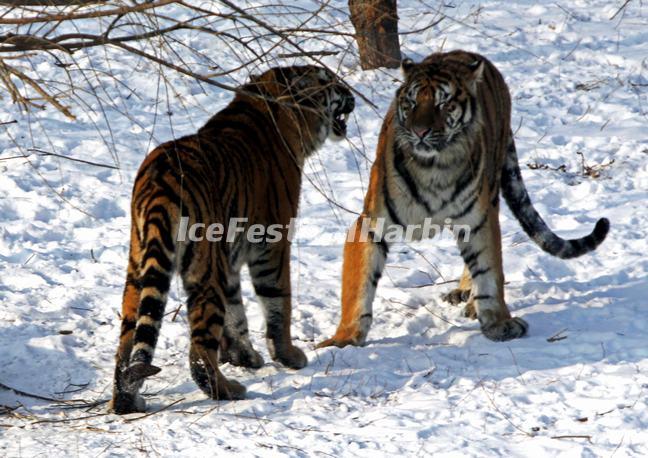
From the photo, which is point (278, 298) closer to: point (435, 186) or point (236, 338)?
point (236, 338)

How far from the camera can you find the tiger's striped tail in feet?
21.7

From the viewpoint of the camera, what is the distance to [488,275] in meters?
6.02

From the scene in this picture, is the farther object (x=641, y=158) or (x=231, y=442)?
(x=641, y=158)

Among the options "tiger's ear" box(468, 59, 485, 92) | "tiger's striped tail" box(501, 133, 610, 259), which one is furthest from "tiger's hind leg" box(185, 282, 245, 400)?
"tiger's striped tail" box(501, 133, 610, 259)

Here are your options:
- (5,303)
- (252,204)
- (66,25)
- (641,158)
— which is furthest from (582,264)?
(66,25)

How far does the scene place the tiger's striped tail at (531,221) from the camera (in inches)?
260

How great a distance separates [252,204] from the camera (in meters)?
5.37

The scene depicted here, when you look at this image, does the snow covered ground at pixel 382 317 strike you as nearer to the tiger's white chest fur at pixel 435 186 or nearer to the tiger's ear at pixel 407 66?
the tiger's ear at pixel 407 66

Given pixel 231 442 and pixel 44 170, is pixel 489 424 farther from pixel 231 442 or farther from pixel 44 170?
pixel 44 170

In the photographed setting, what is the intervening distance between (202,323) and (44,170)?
4.02m

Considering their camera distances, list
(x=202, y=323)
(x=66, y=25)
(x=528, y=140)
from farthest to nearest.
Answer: (x=66, y=25) → (x=528, y=140) → (x=202, y=323)

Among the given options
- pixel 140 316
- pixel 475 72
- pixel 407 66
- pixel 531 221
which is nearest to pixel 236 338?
pixel 140 316

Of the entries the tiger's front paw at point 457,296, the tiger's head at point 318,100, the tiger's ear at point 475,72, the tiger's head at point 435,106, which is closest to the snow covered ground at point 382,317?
the tiger's front paw at point 457,296

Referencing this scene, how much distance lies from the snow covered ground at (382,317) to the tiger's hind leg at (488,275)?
0.52 ft
